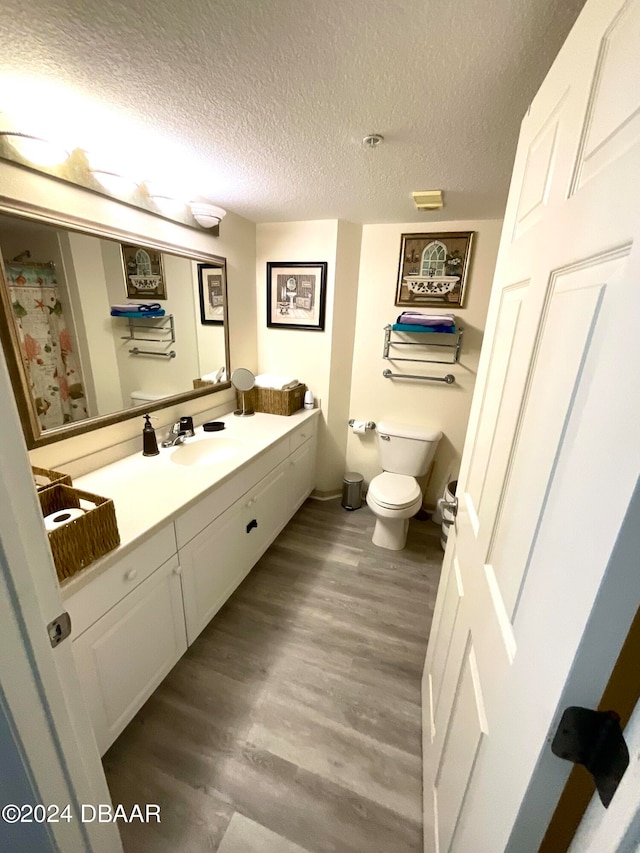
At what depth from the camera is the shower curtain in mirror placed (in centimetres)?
112

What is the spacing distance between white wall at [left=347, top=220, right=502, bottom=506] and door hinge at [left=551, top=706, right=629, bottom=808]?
2.15m

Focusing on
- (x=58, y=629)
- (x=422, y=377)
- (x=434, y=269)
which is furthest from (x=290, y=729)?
(x=434, y=269)

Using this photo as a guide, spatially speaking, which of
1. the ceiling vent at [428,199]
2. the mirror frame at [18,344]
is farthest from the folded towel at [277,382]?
the ceiling vent at [428,199]

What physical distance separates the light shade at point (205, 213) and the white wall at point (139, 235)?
0.09 meters

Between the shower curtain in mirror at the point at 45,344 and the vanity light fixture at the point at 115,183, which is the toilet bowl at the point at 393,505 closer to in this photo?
the shower curtain in mirror at the point at 45,344

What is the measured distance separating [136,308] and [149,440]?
0.63 m

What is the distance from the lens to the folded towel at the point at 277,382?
7.66ft

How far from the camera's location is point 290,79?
2.94 ft

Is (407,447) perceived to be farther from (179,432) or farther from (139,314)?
(139,314)

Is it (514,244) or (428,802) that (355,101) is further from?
(428,802)

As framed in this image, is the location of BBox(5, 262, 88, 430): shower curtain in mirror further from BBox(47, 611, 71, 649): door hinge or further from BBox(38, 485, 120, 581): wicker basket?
BBox(47, 611, 71, 649): door hinge

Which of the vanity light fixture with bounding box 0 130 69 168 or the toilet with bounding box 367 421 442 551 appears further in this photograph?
the toilet with bounding box 367 421 442 551

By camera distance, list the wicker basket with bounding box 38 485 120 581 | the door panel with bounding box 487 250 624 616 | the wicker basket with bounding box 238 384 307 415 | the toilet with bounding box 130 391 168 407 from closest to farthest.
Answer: the door panel with bounding box 487 250 624 616 < the wicker basket with bounding box 38 485 120 581 < the toilet with bounding box 130 391 168 407 < the wicker basket with bounding box 238 384 307 415

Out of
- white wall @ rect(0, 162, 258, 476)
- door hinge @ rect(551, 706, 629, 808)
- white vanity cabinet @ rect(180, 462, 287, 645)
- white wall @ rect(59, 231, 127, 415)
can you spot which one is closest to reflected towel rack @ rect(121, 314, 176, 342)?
white wall @ rect(59, 231, 127, 415)
